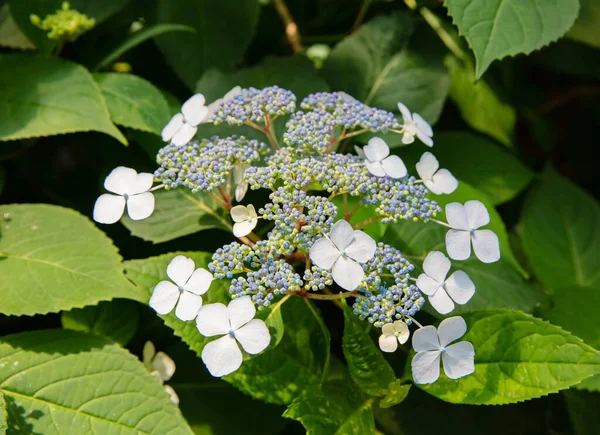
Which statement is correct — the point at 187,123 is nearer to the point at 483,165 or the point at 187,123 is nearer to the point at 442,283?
the point at 442,283

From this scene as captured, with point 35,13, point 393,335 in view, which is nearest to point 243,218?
point 393,335

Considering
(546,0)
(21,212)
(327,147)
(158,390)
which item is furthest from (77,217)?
(546,0)

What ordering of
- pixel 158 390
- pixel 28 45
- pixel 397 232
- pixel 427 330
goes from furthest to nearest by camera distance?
1. pixel 28 45
2. pixel 397 232
3. pixel 158 390
4. pixel 427 330

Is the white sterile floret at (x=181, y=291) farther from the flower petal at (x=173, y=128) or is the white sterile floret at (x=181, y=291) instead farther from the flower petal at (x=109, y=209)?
the flower petal at (x=173, y=128)

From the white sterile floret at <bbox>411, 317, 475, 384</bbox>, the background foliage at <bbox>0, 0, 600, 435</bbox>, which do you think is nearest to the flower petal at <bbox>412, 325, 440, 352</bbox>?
the white sterile floret at <bbox>411, 317, 475, 384</bbox>

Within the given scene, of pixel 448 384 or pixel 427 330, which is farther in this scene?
pixel 448 384

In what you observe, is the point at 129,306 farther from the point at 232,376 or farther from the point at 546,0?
the point at 546,0
